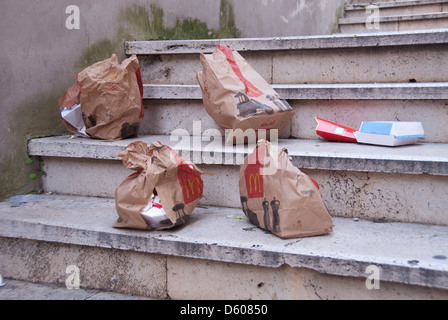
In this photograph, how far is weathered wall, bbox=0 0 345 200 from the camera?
1.84 meters

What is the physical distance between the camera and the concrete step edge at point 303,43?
191 centimetres

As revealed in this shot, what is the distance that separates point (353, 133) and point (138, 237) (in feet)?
3.45

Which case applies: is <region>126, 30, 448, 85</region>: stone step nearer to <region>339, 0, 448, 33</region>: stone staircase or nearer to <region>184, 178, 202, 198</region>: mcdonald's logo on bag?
<region>184, 178, 202, 198</region>: mcdonald's logo on bag

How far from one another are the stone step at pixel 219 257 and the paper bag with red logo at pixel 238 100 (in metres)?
0.37

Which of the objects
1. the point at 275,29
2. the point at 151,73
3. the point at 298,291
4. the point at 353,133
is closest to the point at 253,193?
the point at 298,291

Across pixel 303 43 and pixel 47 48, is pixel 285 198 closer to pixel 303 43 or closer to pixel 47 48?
pixel 303 43

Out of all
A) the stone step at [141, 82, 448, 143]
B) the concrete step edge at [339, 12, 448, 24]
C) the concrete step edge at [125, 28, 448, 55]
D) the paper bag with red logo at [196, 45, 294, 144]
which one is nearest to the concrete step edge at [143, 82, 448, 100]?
the stone step at [141, 82, 448, 143]

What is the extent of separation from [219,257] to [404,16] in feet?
12.8

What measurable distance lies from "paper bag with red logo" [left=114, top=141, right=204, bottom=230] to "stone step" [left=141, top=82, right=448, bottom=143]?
69 centimetres

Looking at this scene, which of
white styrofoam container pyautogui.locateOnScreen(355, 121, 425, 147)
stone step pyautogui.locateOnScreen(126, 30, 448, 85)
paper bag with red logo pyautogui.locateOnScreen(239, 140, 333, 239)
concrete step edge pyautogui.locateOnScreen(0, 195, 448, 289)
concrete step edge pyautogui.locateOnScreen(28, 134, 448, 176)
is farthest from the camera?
stone step pyautogui.locateOnScreen(126, 30, 448, 85)

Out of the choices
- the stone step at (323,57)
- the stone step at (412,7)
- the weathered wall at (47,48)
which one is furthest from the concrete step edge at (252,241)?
the stone step at (412,7)

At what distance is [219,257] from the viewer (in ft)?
4.34

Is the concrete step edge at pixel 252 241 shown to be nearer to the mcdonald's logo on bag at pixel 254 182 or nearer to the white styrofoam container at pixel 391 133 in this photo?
the mcdonald's logo on bag at pixel 254 182

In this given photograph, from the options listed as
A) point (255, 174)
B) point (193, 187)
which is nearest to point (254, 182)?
point (255, 174)
